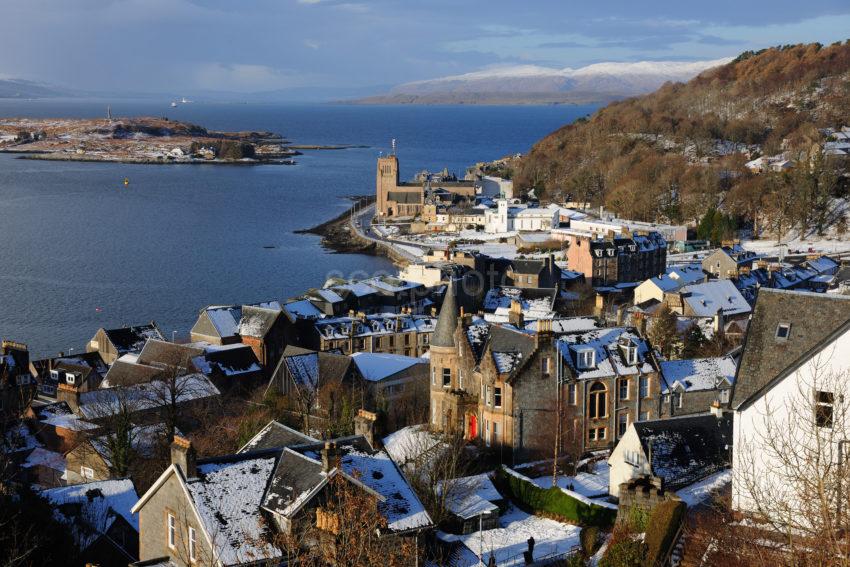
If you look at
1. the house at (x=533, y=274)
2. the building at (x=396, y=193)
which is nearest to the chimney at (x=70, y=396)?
the house at (x=533, y=274)

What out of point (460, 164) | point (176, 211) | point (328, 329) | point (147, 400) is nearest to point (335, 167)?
point (460, 164)

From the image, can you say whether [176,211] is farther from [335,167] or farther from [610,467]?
[610,467]

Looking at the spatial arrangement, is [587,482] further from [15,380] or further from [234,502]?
[15,380]

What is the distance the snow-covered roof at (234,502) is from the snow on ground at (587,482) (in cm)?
646

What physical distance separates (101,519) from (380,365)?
1403 cm

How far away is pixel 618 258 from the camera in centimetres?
5212

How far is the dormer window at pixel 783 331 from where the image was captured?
13.0 meters

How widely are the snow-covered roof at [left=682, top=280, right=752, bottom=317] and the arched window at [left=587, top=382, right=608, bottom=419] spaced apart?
14601 millimetres

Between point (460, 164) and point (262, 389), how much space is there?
11937cm

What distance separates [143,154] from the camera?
167 m

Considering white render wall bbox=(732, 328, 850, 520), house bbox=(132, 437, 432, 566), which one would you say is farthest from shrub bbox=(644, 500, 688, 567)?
house bbox=(132, 437, 432, 566)

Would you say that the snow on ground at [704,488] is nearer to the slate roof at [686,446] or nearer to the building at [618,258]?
the slate roof at [686,446]

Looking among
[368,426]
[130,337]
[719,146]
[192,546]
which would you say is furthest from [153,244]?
[192,546]

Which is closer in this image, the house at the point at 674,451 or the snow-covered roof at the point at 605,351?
the house at the point at 674,451
